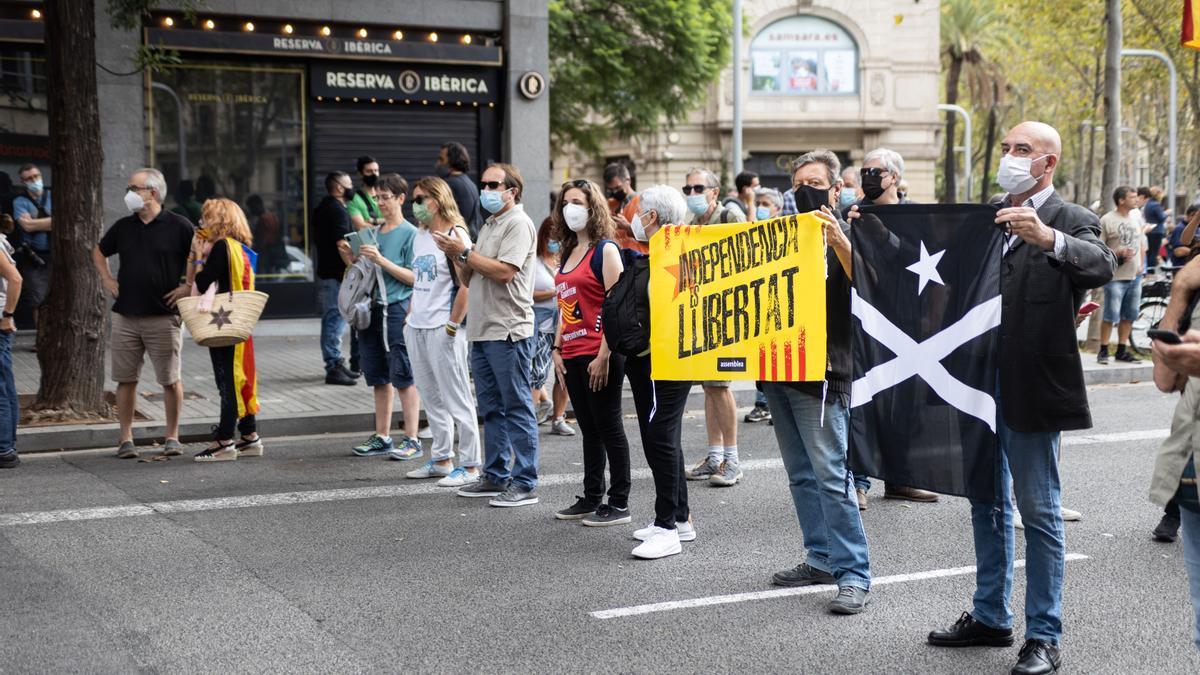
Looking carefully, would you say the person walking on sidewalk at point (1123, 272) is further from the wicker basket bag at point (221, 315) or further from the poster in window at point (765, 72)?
the poster in window at point (765, 72)

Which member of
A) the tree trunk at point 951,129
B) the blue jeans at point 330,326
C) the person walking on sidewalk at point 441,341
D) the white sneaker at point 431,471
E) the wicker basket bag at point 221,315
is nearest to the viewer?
the person walking on sidewalk at point 441,341

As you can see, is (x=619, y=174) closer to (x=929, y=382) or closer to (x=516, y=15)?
(x=929, y=382)

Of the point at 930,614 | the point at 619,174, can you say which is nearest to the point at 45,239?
the point at 619,174

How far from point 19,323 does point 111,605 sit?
11620 millimetres

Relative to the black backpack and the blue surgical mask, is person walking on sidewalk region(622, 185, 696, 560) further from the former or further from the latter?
the blue surgical mask

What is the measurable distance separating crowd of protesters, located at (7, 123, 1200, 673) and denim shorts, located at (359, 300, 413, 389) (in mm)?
19

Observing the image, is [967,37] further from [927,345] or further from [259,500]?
[927,345]

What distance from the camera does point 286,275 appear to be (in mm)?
17891

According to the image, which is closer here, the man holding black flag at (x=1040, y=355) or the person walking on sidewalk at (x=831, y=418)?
the man holding black flag at (x=1040, y=355)

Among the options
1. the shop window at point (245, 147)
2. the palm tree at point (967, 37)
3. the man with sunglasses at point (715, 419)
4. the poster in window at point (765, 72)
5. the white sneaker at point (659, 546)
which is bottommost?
the white sneaker at point (659, 546)

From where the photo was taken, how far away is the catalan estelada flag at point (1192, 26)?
24.4 feet

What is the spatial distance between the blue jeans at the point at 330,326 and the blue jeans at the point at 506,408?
507 cm

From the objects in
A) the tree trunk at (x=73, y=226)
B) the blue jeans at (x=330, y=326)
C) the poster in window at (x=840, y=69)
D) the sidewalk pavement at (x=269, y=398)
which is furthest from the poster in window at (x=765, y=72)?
the tree trunk at (x=73, y=226)

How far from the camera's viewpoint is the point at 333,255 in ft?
42.1
